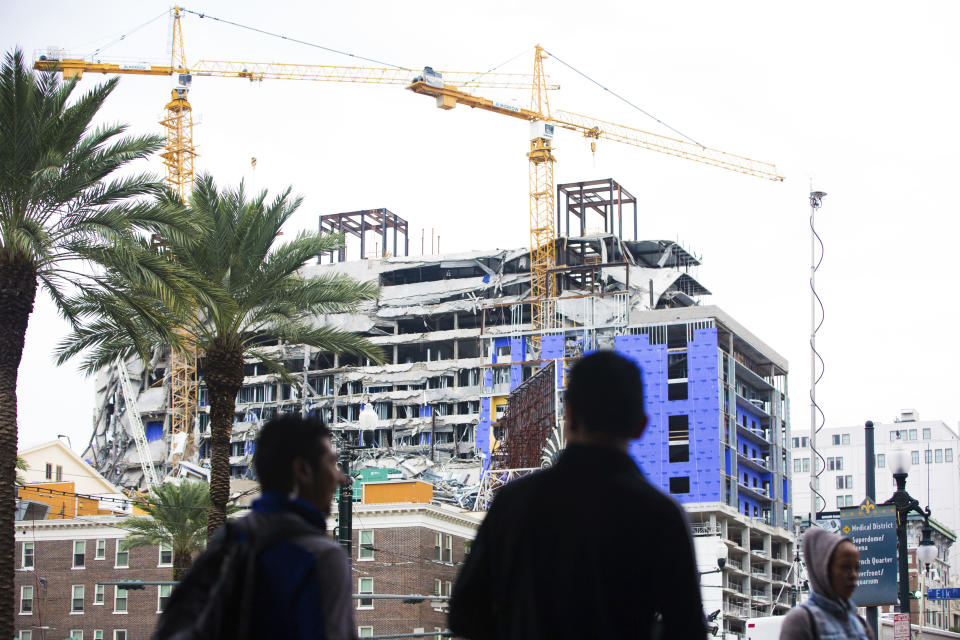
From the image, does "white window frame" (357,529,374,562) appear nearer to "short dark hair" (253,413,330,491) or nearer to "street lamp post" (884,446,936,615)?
"street lamp post" (884,446,936,615)

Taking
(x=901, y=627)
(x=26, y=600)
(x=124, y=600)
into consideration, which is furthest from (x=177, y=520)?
(x=901, y=627)

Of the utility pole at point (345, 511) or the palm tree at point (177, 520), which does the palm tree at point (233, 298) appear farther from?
the palm tree at point (177, 520)

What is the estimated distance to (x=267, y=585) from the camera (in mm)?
4492

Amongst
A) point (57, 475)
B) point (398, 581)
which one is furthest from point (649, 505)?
point (57, 475)

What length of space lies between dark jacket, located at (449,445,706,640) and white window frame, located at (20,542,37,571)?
71.6m

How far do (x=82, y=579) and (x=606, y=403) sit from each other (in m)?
70.5

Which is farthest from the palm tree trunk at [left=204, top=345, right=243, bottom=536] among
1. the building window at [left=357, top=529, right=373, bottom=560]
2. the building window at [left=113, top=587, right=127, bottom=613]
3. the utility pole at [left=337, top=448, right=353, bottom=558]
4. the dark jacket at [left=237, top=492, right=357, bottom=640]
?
the building window at [left=113, top=587, right=127, bottom=613]

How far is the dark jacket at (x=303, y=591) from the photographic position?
444cm

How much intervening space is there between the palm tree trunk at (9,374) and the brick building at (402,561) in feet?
140

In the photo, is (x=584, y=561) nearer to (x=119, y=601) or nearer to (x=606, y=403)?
(x=606, y=403)

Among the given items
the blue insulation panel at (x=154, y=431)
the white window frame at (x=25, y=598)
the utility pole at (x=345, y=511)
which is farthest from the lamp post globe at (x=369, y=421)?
the blue insulation panel at (x=154, y=431)

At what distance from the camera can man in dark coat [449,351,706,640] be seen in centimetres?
423

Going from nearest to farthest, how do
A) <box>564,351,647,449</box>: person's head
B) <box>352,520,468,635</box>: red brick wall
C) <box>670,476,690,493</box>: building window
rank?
<box>564,351,647,449</box>: person's head
<box>352,520,468,635</box>: red brick wall
<box>670,476,690,493</box>: building window

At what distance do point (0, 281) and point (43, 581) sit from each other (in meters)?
52.3
